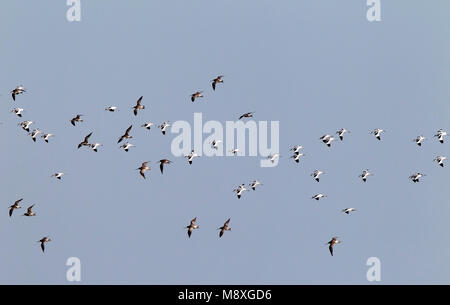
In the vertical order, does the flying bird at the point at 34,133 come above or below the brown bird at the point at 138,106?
below

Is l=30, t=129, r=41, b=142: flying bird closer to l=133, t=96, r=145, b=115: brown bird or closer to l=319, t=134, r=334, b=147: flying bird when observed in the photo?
l=133, t=96, r=145, b=115: brown bird

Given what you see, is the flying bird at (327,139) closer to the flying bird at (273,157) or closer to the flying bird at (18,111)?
the flying bird at (273,157)

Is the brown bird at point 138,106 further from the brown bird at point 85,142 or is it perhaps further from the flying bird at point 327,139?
the flying bird at point 327,139

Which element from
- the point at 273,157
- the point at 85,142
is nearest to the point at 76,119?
the point at 85,142

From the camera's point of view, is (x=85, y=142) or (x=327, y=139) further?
(x=327, y=139)

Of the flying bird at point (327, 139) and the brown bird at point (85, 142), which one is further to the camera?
the flying bird at point (327, 139)

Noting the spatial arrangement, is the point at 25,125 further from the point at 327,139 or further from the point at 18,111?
the point at 327,139

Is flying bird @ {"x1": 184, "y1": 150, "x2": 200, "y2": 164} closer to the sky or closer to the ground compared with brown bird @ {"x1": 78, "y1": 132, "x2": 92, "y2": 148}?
closer to the ground

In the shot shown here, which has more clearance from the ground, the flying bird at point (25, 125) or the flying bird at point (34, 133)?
the flying bird at point (25, 125)

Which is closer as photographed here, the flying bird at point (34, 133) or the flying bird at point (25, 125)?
the flying bird at point (34, 133)

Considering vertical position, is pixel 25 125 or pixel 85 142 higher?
pixel 25 125

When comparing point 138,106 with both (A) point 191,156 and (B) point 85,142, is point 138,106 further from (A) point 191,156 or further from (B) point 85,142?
(A) point 191,156
